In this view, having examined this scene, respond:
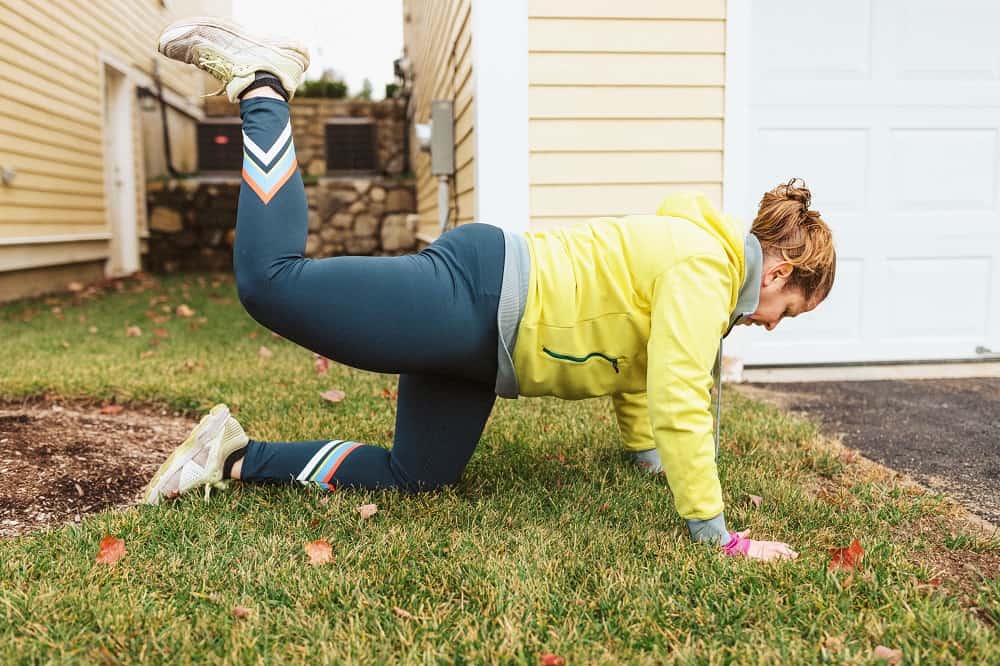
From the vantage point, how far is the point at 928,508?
249 cm

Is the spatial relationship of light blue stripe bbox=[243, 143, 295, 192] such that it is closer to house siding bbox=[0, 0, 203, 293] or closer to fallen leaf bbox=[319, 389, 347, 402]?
fallen leaf bbox=[319, 389, 347, 402]

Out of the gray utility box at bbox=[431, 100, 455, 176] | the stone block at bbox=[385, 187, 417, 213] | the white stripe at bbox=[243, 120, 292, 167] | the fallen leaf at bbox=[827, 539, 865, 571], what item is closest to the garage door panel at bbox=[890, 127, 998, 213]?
the gray utility box at bbox=[431, 100, 455, 176]

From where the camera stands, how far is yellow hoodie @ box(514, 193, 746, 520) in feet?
6.51

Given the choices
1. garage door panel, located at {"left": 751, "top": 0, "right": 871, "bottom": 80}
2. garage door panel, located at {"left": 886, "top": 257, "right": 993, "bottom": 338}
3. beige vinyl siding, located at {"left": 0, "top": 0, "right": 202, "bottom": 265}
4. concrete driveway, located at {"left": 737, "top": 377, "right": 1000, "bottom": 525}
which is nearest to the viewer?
concrete driveway, located at {"left": 737, "top": 377, "right": 1000, "bottom": 525}

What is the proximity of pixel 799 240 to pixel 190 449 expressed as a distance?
177 centimetres

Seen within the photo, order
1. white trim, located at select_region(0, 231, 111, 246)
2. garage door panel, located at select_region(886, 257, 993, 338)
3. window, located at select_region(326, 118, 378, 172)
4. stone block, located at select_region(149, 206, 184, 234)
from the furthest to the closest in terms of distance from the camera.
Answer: window, located at select_region(326, 118, 378, 172) → stone block, located at select_region(149, 206, 184, 234) → white trim, located at select_region(0, 231, 111, 246) → garage door panel, located at select_region(886, 257, 993, 338)

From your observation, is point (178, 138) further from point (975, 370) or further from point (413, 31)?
point (975, 370)

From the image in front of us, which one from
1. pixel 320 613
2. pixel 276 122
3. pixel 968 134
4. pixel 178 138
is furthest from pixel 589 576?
pixel 178 138

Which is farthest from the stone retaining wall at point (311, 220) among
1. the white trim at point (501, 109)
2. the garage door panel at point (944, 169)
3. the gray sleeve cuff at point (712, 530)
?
the gray sleeve cuff at point (712, 530)

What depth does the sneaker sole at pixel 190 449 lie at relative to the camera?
8.02 feet

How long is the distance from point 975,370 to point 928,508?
2767 mm

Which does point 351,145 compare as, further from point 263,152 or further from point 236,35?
point 263,152

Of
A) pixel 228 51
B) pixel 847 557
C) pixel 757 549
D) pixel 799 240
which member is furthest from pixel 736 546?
pixel 228 51

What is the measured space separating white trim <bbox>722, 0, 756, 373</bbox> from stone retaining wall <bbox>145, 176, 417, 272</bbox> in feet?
26.5
